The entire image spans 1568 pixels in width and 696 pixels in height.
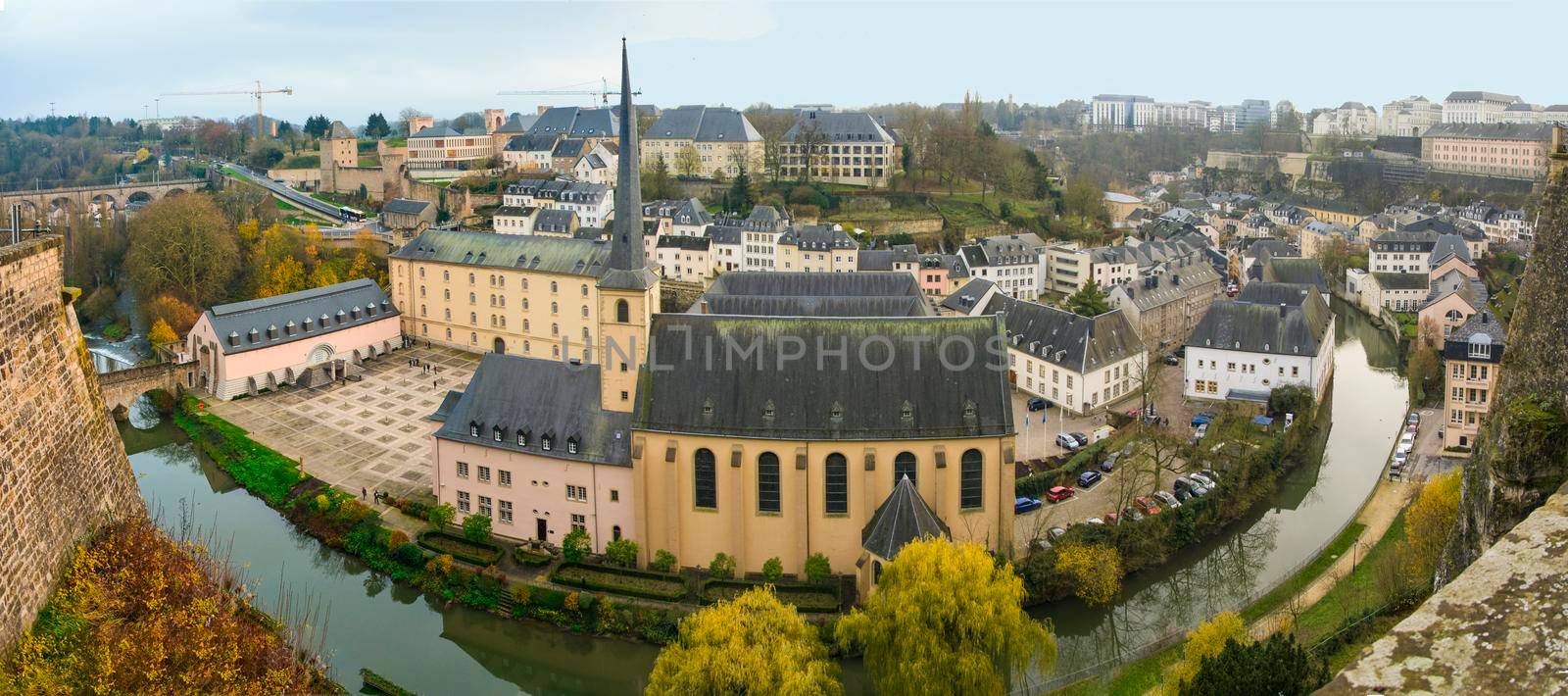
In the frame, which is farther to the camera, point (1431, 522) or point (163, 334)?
point (163, 334)

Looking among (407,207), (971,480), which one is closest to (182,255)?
(407,207)

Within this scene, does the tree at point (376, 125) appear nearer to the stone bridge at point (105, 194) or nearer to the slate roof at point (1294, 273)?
the stone bridge at point (105, 194)

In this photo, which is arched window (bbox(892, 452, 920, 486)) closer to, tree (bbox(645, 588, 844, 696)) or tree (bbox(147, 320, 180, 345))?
tree (bbox(645, 588, 844, 696))

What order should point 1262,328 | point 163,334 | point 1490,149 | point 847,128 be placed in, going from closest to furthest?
point 1262,328 → point 163,334 → point 847,128 → point 1490,149

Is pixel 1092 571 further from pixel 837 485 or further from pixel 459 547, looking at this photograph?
pixel 459 547

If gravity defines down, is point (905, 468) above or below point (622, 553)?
above

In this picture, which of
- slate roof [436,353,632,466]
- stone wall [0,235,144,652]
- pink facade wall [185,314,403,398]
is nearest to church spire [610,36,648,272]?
slate roof [436,353,632,466]

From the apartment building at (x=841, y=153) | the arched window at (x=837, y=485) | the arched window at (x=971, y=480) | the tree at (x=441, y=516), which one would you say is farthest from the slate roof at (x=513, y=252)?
the apartment building at (x=841, y=153)

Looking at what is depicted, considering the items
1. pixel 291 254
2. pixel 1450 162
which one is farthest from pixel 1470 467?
pixel 1450 162
